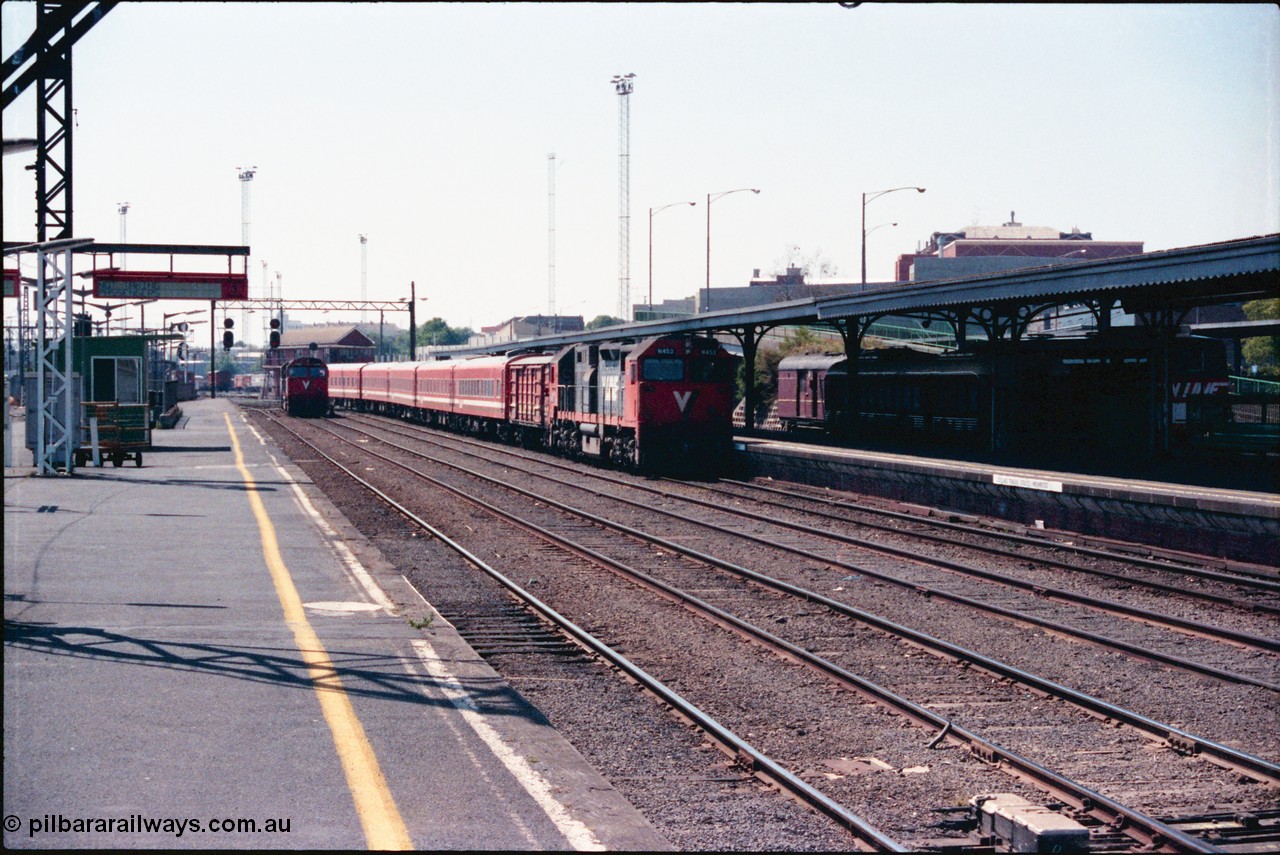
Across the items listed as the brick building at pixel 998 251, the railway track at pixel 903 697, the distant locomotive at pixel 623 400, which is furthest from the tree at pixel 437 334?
the railway track at pixel 903 697

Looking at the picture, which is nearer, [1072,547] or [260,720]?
[260,720]

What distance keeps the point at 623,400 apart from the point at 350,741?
21.7 m

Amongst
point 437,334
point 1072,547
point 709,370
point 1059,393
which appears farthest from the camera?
point 437,334

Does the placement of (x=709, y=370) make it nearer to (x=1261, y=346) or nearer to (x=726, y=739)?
(x=726, y=739)

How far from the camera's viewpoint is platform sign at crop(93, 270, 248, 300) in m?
30.8

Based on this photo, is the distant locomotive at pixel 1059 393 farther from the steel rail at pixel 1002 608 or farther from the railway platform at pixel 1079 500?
the steel rail at pixel 1002 608

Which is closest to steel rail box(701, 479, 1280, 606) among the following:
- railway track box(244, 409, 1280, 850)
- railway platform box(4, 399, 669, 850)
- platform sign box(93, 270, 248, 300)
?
railway track box(244, 409, 1280, 850)

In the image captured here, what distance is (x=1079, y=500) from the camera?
19.6m

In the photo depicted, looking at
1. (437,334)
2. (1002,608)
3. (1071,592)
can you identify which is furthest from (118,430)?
(437,334)

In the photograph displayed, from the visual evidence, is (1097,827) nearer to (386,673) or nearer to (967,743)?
(967,743)

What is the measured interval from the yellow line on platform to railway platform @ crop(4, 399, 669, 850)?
2 cm

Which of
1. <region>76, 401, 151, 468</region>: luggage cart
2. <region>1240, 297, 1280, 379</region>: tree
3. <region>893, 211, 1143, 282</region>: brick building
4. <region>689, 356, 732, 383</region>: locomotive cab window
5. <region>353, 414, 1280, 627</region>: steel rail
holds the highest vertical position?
<region>893, 211, 1143, 282</region>: brick building

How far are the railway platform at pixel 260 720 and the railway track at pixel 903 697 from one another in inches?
70.1

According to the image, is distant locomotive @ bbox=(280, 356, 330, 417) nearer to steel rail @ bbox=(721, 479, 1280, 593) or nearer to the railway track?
steel rail @ bbox=(721, 479, 1280, 593)
